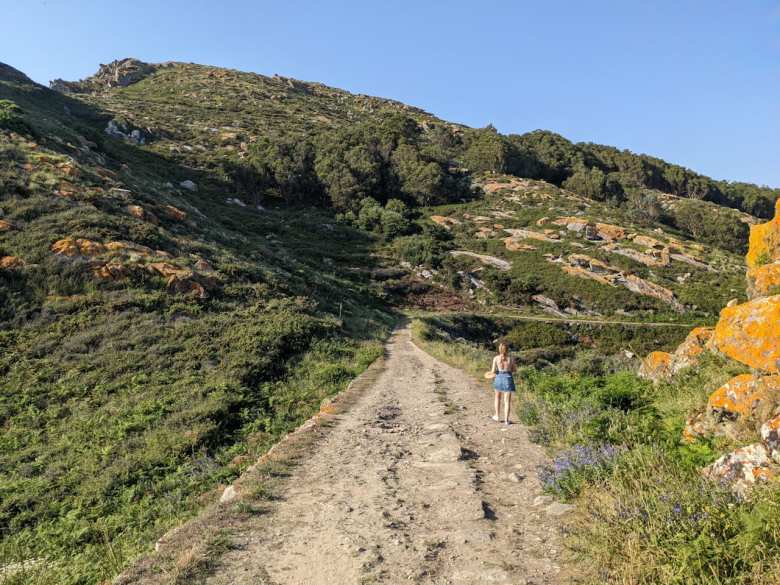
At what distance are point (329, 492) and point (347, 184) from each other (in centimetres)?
6658

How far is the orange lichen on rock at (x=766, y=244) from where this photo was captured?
825 cm

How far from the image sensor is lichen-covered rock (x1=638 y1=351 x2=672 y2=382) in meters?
8.34

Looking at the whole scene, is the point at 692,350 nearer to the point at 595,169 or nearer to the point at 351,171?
the point at 351,171

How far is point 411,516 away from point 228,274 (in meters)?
19.8

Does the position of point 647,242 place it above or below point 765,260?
above

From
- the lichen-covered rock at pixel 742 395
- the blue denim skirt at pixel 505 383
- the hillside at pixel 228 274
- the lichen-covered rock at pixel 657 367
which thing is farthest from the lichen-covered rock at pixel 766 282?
the hillside at pixel 228 274

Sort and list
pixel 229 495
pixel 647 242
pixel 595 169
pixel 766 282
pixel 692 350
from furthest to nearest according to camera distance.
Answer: pixel 595 169, pixel 647 242, pixel 692 350, pixel 766 282, pixel 229 495

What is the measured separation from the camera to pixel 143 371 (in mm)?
13711

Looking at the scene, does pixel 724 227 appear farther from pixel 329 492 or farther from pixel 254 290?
pixel 329 492

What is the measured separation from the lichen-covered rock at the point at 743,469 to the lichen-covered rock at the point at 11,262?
74.5 ft

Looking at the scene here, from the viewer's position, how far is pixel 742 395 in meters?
5.15

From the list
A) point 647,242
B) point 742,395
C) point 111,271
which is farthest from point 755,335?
point 647,242

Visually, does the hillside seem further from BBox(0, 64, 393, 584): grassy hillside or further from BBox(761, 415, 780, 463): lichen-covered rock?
BBox(761, 415, 780, 463): lichen-covered rock

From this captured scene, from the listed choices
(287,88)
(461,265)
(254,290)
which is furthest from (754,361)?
(287,88)
